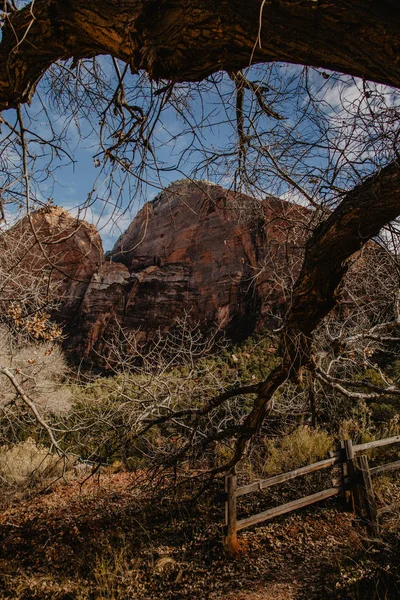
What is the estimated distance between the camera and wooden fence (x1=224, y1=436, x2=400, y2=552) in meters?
5.20

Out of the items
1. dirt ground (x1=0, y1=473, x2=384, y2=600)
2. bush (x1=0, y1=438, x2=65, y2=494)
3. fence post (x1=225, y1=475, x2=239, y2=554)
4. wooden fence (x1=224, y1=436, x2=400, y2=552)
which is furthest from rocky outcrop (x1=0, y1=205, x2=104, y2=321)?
bush (x1=0, y1=438, x2=65, y2=494)

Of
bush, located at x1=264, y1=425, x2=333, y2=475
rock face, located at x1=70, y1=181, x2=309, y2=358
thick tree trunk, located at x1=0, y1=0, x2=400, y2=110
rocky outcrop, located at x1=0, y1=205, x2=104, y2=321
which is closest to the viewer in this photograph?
thick tree trunk, located at x1=0, y1=0, x2=400, y2=110

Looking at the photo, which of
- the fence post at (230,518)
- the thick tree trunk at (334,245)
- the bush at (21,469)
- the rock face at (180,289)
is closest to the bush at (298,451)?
the fence post at (230,518)

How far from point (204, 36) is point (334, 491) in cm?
622

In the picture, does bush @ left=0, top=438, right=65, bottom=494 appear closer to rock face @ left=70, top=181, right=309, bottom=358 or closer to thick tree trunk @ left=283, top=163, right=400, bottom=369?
thick tree trunk @ left=283, top=163, right=400, bottom=369

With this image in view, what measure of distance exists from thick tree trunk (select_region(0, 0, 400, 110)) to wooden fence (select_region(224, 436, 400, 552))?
16.2 ft

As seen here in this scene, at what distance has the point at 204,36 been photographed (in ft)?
4.42

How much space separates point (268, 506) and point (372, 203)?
622 cm

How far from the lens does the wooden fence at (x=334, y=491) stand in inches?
205

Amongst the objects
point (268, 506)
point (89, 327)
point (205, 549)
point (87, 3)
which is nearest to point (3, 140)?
point (87, 3)

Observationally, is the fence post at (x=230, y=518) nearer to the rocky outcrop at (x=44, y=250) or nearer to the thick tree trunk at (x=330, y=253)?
the thick tree trunk at (x=330, y=253)

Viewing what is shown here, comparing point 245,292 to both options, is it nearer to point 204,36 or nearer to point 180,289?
point 204,36

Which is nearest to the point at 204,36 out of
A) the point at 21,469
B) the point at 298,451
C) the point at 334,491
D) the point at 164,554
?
the point at 164,554

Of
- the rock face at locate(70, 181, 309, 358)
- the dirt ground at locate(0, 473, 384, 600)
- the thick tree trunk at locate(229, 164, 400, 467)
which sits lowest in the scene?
the dirt ground at locate(0, 473, 384, 600)
